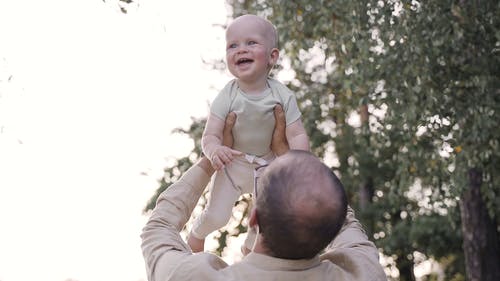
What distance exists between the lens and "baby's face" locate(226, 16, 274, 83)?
3.46 metres

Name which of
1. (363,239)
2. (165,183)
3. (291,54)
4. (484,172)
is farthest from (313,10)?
(363,239)

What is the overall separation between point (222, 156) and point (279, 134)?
0.39 m

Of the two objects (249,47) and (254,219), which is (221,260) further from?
(249,47)

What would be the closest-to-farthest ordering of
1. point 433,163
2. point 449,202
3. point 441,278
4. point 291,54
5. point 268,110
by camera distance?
point 268,110 < point 433,163 < point 291,54 < point 449,202 < point 441,278

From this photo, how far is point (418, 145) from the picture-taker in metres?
10.9

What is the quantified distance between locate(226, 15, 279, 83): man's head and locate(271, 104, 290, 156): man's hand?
0.17 m

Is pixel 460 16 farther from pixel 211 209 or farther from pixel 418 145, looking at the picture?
pixel 211 209

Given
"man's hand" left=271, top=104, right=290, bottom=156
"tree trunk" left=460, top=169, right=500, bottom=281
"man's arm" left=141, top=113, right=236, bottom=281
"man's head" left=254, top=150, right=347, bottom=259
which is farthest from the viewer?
"tree trunk" left=460, top=169, right=500, bottom=281

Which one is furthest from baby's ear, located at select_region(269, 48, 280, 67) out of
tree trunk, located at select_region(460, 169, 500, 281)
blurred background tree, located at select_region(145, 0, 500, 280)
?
tree trunk, located at select_region(460, 169, 500, 281)

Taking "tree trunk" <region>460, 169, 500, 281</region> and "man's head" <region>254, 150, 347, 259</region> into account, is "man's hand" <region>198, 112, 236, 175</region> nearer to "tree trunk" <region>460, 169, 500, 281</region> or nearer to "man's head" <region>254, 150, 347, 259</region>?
"man's head" <region>254, 150, 347, 259</region>

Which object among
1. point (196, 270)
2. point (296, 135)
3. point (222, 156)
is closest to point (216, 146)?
point (222, 156)

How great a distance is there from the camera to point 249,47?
346cm

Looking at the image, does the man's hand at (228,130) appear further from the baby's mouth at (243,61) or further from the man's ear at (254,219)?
the man's ear at (254,219)

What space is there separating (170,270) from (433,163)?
342 inches
